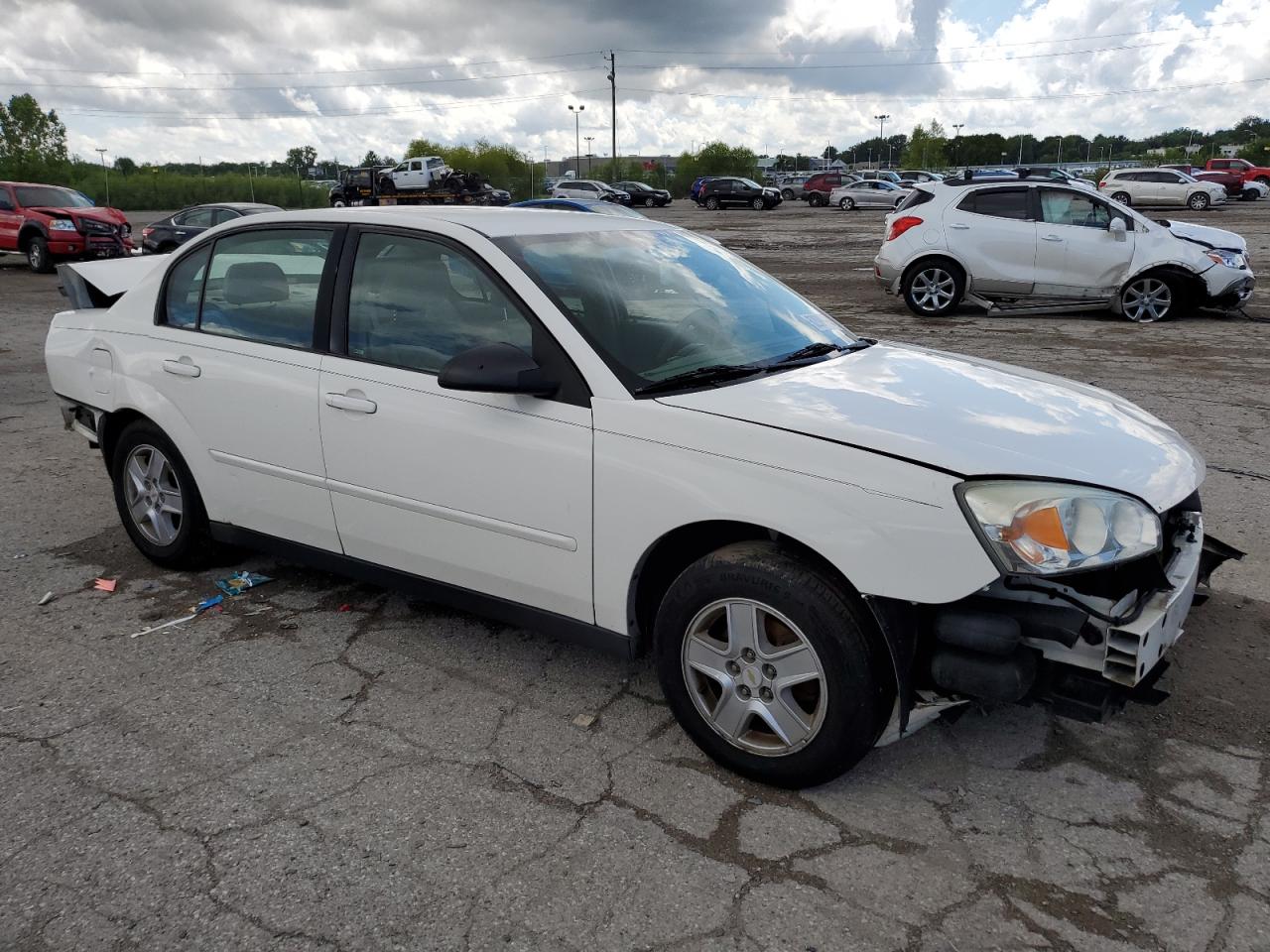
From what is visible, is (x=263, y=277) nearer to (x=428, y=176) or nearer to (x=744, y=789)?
(x=744, y=789)

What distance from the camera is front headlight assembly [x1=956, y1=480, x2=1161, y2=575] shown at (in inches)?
97.7

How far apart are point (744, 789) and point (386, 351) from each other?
196cm

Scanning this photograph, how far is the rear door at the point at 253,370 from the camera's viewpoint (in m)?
3.75

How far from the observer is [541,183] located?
64188mm

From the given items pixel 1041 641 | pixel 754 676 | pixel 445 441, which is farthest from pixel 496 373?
pixel 1041 641

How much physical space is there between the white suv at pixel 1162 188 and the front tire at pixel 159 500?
122ft

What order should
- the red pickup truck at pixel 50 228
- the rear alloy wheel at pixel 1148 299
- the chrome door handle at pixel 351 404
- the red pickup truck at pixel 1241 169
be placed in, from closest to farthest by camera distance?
the chrome door handle at pixel 351 404 < the rear alloy wheel at pixel 1148 299 < the red pickup truck at pixel 50 228 < the red pickup truck at pixel 1241 169

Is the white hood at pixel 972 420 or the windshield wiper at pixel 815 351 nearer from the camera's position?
the white hood at pixel 972 420

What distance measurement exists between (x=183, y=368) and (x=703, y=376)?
7.73 feet

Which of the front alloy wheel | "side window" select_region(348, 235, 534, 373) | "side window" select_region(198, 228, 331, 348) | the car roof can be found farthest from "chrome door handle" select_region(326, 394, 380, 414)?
the front alloy wheel

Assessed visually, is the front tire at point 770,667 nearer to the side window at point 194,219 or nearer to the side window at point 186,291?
the side window at point 186,291

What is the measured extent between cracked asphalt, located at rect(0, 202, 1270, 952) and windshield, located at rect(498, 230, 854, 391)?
1206 mm

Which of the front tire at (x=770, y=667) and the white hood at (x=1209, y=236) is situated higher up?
the white hood at (x=1209, y=236)

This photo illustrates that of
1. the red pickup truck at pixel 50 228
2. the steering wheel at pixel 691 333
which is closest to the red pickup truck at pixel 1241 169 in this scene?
the red pickup truck at pixel 50 228
